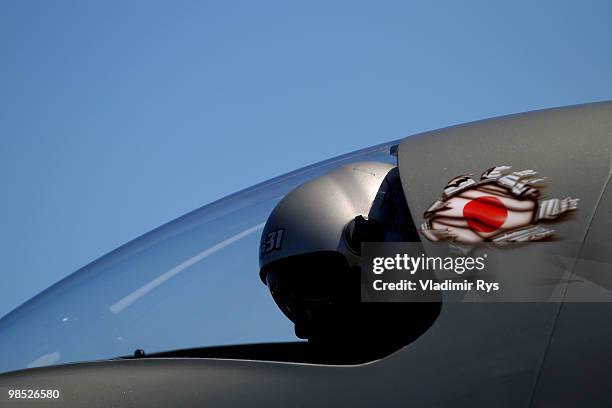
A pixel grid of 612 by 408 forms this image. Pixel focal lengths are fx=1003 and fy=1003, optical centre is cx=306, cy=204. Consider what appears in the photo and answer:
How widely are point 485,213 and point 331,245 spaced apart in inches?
29.1

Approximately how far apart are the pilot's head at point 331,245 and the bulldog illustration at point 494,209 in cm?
29

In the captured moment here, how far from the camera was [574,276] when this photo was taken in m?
2.53

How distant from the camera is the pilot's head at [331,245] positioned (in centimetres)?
312

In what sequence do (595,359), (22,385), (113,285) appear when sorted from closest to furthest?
(595,359) → (22,385) → (113,285)

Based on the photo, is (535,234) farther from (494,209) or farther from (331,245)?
(331,245)

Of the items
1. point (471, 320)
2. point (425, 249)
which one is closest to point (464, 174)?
point (425, 249)

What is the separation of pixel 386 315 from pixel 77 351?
0.94 metres

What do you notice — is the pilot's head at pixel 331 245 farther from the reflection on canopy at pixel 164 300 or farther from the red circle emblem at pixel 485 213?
the red circle emblem at pixel 485 213

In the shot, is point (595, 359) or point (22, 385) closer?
point (595, 359)

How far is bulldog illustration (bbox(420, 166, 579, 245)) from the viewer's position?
2.61 meters

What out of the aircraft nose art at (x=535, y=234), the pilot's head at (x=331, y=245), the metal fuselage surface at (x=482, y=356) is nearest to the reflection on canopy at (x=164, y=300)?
the pilot's head at (x=331, y=245)

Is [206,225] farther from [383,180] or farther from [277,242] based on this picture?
[383,180]

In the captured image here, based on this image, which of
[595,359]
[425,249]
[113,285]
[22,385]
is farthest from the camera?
[113,285]

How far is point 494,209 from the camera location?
267 centimetres
